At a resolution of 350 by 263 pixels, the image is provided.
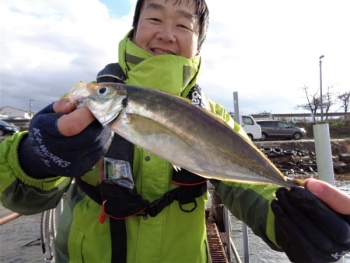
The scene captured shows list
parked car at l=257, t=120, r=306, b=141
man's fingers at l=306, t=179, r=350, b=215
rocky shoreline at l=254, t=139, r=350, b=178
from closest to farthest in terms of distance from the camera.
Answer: man's fingers at l=306, t=179, r=350, b=215 → rocky shoreline at l=254, t=139, r=350, b=178 → parked car at l=257, t=120, r=306, b=141

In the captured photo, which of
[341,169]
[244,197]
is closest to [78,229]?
[244,197]

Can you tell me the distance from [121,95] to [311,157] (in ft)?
78.3

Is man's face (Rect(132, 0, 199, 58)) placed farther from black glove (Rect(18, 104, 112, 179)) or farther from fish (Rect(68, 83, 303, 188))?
black glove (Rect(18, 104, 112, 179))

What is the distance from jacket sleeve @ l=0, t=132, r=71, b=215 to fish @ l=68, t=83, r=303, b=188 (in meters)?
0.59

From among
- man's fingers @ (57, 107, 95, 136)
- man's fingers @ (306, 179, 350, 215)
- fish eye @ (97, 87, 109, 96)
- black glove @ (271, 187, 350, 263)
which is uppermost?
fish eye @ (97, 87, 109, 96)

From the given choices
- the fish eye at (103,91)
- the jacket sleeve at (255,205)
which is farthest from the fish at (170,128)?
the jacket sleeve at (255,205)

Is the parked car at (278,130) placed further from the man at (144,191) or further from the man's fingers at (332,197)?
the man's fingers at (332,197)

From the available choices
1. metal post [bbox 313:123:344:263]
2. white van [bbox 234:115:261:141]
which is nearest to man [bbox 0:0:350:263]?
metal post [bbox 313:123:344:263]

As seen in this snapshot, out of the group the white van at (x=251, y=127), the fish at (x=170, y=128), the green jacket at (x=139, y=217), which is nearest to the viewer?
the fish at (x=170, y=128)

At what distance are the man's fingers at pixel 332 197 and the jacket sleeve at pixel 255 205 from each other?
403 mm

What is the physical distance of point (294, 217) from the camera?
1.95 meters

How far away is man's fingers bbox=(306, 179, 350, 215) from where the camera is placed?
1.81m

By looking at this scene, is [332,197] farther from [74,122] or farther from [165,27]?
[165,27]

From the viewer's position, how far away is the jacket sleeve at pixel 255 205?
2.16m
